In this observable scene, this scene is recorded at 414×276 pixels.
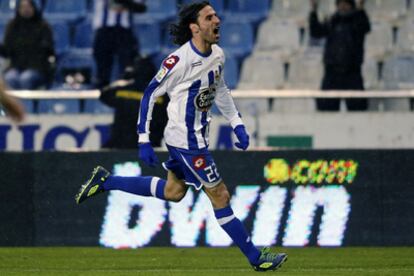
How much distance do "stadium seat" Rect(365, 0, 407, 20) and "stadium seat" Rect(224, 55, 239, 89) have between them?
1799 millimetres

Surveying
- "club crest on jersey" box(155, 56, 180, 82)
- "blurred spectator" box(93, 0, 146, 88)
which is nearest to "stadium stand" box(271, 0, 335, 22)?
"blurred spectator" box(93, 0, 146, 88)

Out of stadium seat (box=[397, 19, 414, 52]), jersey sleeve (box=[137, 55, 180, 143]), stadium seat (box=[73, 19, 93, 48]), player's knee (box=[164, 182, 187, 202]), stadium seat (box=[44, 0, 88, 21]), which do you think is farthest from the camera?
stadium seat (box=[44, 0, 88, 21])

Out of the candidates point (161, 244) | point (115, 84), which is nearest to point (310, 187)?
point (161, 244)

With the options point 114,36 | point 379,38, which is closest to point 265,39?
point 379,38

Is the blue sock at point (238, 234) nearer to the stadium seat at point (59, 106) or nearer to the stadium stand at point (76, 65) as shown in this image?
the stadium seat at point (59, 106)

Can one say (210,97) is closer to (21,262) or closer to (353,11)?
(21,262)

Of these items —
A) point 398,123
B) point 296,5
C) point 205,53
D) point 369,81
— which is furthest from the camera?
point 296,5

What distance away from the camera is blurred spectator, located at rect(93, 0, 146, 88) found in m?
14.0

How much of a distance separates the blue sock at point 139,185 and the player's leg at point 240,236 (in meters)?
0.64

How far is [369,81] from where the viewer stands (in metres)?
13.9

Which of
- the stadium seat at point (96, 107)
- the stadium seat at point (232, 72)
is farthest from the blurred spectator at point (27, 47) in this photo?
the stadium seat at point (232, 72)

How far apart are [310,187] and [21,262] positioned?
315 cm

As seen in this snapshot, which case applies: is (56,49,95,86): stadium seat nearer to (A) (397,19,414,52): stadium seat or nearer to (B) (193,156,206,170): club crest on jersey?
(A) (397,19,414,52): stadium seat

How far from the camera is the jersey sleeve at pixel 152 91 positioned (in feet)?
27.5
